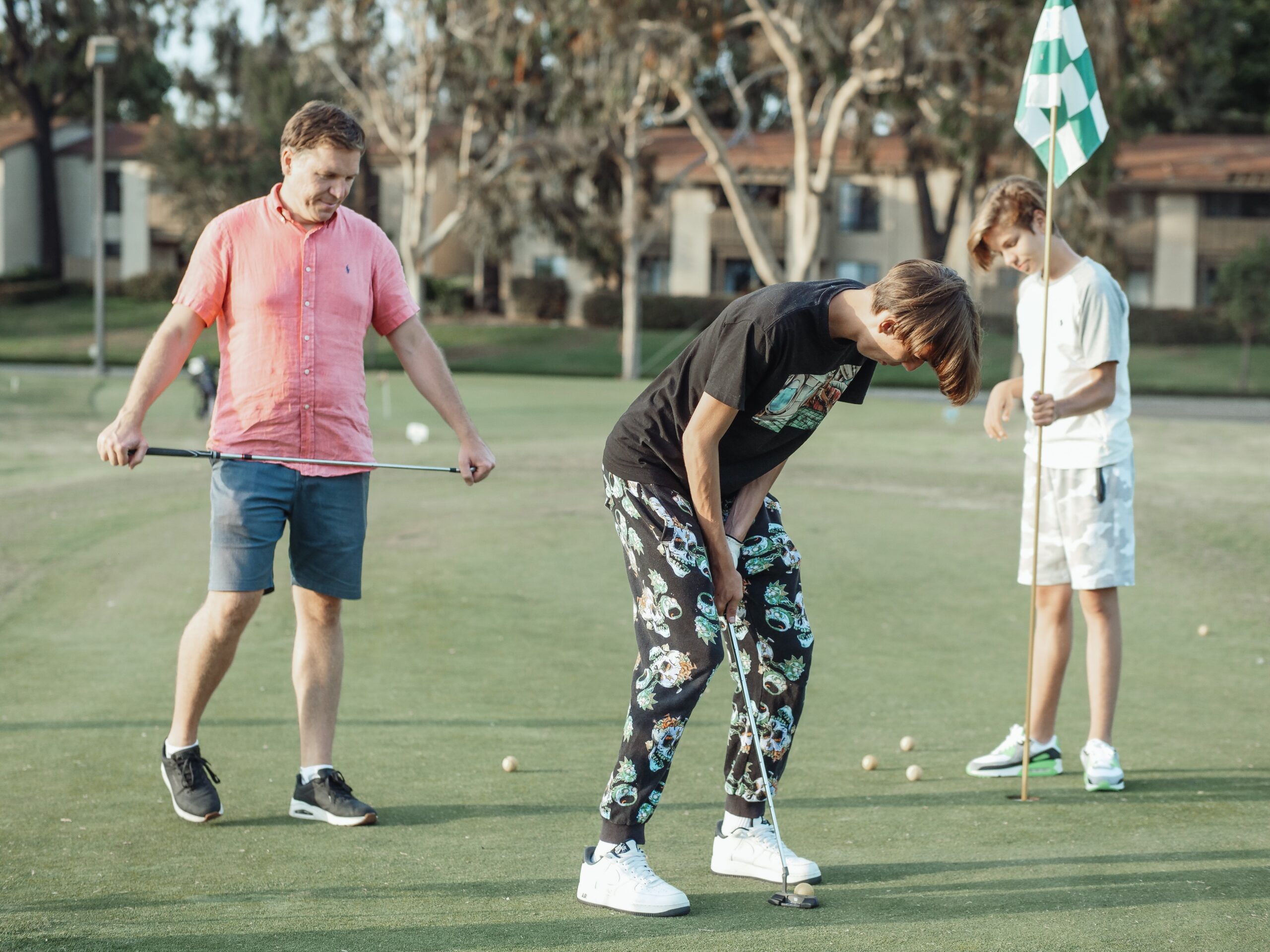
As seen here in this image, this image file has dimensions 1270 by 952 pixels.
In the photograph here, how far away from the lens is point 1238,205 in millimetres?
46969

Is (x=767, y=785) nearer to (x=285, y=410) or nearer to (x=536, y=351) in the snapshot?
(x=285, y=410)

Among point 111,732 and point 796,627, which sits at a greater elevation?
point 796,627

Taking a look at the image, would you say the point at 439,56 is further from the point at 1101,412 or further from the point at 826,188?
the point at 1101,412

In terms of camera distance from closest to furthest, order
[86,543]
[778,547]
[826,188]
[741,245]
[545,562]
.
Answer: [778,547] < [545,562] < [86,543] < [826,188] < [741,245]

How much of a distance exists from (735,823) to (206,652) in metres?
1.62

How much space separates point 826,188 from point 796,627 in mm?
25496

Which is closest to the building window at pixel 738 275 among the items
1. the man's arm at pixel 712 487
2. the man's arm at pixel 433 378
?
the man's arm at pixel 433 378

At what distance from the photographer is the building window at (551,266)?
51000 millimetres

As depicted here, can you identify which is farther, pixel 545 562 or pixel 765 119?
pixel 765 119

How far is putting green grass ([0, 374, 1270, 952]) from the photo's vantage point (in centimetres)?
344

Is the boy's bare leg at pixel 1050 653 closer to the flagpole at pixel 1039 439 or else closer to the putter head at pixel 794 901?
the flagpole at pixel 1039 439

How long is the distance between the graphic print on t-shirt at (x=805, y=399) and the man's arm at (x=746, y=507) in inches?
4.8

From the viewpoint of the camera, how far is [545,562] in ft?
28.9

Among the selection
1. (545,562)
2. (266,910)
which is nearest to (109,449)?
(266,910)
